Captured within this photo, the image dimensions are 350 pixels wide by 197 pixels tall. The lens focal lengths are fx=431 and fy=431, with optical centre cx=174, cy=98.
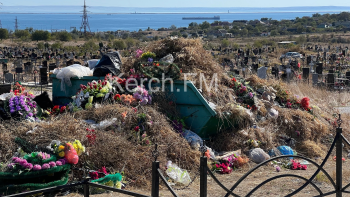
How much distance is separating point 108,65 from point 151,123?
273 centimetres

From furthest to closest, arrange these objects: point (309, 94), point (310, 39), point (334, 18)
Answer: point (334, 18), point (310, 39), point (309, 94)

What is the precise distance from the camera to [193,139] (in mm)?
8031

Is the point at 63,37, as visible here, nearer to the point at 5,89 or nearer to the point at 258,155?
the point at 5,89

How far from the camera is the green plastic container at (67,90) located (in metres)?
9.42

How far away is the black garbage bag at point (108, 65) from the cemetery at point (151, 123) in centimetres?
2

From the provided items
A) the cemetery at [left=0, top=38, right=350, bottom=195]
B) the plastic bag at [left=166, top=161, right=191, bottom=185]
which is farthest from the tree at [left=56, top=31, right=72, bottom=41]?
the plastic bag at [left=166, top=161, right=191, bottom=185]

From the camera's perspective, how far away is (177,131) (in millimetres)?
8008

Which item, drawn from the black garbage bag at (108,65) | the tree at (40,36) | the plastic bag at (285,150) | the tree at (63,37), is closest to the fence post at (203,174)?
the plastic bag at (285,150)

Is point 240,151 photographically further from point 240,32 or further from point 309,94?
point 240,32

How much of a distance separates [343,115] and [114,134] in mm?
7207

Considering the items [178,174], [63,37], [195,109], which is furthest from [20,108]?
[63,37]

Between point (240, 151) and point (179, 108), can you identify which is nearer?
point (240, 151)

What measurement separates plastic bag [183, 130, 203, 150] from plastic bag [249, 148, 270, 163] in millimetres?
1021

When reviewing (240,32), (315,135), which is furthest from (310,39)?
(315,135)
